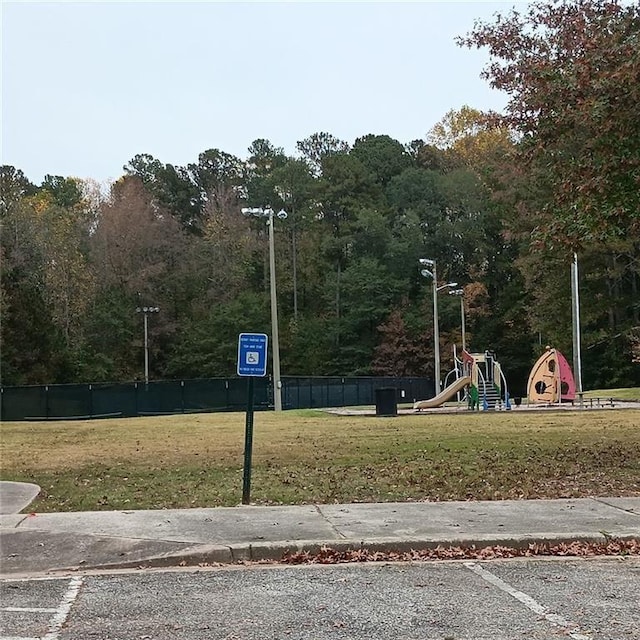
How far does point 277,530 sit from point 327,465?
16.5 feet

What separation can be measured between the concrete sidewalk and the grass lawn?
0.75 meters

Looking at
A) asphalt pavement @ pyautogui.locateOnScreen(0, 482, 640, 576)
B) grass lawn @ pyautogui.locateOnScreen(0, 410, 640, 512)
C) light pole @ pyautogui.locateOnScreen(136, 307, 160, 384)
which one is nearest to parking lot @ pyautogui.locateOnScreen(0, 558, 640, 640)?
asphalt pavement @ pyautogui.locateOnScreen(0, 482, 640, 576)

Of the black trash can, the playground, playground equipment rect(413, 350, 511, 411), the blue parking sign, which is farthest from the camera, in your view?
the playground

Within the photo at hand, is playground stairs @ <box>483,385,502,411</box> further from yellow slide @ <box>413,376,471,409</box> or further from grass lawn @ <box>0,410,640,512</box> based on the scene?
grass lawn @ <box>0,410,640,512</box>

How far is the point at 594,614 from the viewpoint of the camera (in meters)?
5.79

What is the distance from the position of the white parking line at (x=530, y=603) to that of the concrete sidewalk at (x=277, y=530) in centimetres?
84

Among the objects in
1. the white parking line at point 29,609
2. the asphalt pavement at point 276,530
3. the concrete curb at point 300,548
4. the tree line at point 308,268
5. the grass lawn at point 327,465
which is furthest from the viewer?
the tree line at point 308,268

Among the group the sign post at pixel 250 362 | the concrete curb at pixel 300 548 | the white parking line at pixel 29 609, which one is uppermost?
the sign post at pixel 250 362

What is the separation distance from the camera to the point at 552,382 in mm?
38281

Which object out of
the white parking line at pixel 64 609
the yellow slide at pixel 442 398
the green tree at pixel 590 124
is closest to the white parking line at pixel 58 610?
the white parking line at pixel 64 609

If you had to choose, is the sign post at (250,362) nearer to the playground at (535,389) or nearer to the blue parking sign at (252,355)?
the blue parking sign at (252,355)

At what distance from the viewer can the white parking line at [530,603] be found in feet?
17.7

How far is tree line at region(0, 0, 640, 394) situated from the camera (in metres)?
59.2

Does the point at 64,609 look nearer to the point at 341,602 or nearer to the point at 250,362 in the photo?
the point at 341,602
